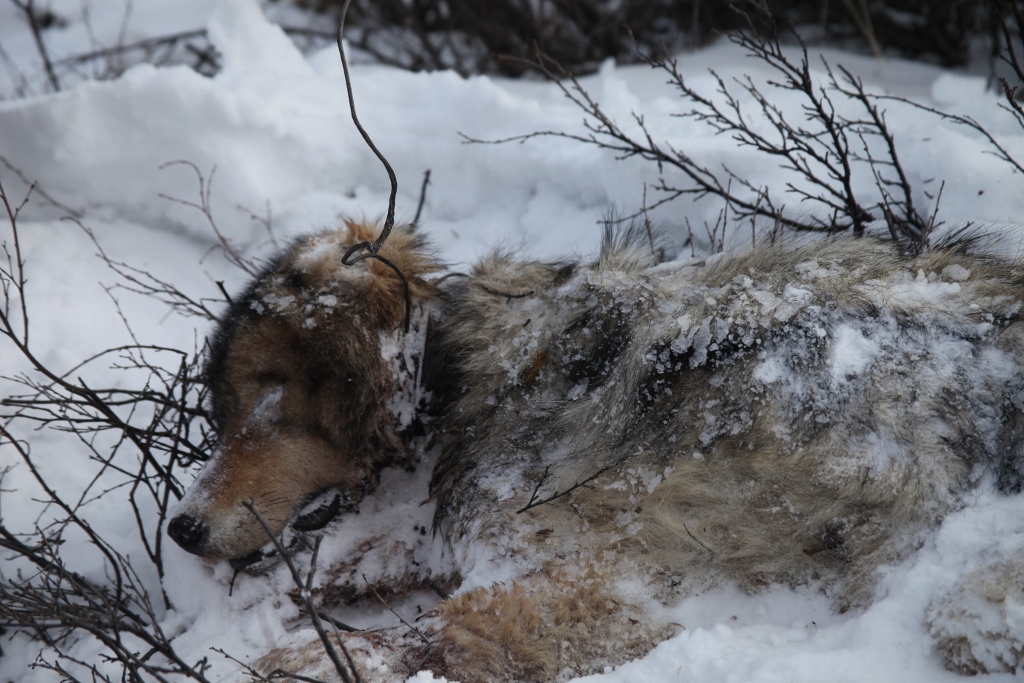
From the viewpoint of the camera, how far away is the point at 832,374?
7.92 feet

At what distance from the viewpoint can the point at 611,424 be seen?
263 centimetres

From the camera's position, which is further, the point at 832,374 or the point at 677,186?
the point at 677,186

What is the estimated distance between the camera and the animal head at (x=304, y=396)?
2.81 m

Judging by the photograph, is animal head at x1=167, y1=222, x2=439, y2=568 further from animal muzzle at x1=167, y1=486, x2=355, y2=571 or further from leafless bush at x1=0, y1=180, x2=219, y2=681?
leafless bush at x1=0, y1=180, x2=219, y2=681

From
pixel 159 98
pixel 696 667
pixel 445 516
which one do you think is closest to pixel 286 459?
pixel 445 516

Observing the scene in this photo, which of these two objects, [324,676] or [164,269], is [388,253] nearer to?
[324,676]

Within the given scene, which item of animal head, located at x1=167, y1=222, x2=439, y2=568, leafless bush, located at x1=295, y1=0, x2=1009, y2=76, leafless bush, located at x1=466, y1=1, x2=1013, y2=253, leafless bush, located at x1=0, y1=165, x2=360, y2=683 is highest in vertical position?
leafless bush, located at x1=295, y1=0, x2=1009, y2=76

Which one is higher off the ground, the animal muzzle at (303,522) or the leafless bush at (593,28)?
the leafless bush at (593,28)

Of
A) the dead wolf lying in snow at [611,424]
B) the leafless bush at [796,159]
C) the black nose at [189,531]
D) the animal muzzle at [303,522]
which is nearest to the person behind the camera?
the dead wolf lying in snow at [611,424]

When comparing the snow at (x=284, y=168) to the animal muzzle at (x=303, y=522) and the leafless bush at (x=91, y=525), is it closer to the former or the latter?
the leafless bush at (x=91, y=525)

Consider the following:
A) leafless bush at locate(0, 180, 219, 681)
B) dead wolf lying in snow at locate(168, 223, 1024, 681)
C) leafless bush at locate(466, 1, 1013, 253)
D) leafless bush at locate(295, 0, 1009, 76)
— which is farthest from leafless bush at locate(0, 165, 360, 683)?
leafless bush at locate(295, 0, 1009, 76)

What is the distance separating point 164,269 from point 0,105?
1.65m

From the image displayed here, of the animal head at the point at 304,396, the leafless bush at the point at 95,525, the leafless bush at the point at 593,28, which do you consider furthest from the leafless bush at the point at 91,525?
the leafless bush at the point at 593,28

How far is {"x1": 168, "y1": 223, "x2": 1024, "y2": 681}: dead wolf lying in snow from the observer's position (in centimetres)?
236
